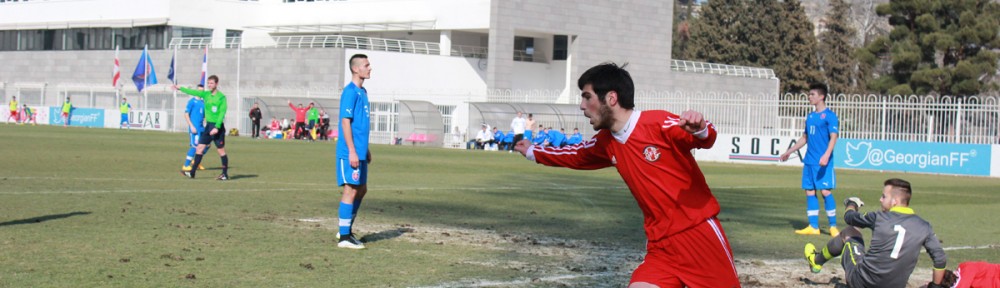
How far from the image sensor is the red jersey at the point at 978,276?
818 cm

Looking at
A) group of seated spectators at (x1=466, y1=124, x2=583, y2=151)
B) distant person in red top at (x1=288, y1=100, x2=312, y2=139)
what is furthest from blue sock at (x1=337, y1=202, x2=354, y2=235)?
distant person in red top at (x1=288, y1=100, x2=312, y2=139)

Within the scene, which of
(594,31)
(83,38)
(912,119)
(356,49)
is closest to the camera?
(912,119)

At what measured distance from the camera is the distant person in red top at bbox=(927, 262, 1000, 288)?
26.8 feet

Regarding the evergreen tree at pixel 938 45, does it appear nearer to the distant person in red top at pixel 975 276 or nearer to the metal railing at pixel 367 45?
the metal railing at pixel 367 45

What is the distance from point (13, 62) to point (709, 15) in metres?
49.8

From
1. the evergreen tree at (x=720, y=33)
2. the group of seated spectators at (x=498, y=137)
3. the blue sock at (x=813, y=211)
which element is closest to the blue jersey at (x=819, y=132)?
the blue sock at (x=813, y=211)

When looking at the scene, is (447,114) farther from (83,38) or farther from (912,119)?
(83,38)

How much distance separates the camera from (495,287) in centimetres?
848

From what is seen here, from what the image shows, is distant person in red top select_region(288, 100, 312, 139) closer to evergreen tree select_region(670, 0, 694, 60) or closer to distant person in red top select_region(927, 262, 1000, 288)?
distant person in red top select_region(927, 262, 1000, 288)

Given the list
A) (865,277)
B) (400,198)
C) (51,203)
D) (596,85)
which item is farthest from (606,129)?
(400,198)

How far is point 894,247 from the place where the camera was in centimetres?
828

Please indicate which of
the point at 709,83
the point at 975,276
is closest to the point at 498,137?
the point at 709,83

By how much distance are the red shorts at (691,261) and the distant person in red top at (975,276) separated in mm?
3103

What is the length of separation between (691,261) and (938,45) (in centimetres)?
5563
